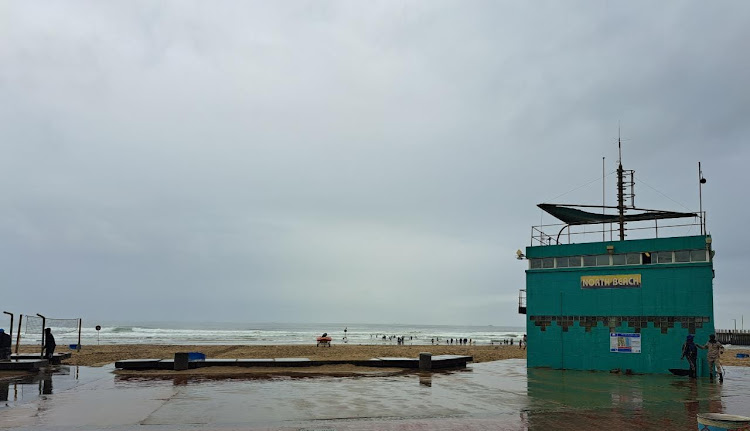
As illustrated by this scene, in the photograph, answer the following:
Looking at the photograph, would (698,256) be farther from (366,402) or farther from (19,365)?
(19,365)

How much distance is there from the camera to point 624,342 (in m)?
26.3

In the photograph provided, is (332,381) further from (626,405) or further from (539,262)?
(539,262)

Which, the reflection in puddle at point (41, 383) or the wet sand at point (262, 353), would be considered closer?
the reflection in puddle at point (41, 383)

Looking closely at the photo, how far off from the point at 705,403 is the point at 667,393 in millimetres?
2324

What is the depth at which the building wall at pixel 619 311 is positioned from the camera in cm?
2503

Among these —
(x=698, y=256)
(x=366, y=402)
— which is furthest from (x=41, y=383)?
(x=698, y=256)

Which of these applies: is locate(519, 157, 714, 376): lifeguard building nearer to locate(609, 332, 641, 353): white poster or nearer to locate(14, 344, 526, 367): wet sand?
locate(609, 332, 641, 353): white poster

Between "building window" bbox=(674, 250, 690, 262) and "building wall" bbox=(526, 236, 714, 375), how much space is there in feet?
0.71

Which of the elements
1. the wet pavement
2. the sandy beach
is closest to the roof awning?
the wet pavement

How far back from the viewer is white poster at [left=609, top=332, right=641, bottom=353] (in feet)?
85.2

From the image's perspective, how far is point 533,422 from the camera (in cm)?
1330

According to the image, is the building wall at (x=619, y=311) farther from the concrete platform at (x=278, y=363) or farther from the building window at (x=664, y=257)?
the concrete platform at (x=278, y=363)

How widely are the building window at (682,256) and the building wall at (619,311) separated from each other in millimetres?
216

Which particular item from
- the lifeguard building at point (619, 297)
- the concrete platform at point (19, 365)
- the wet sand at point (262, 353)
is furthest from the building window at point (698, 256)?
the concrete platform at point (19, 365)
